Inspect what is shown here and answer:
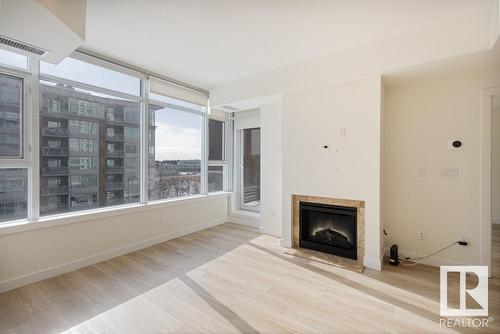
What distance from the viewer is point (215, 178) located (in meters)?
5.28

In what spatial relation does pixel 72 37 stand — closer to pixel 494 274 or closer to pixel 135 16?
pixel 135 16

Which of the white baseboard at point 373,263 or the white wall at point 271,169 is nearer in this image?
the white baseboard at point 373,263

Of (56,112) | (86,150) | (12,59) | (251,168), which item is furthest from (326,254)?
(12,59)

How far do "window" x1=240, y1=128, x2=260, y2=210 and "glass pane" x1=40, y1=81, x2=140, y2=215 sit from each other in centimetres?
227

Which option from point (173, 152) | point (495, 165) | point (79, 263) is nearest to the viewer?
point (79, 263)

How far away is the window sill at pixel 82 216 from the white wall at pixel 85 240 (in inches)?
1.2

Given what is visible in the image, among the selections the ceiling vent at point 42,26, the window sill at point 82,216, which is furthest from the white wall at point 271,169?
the ceiling vent at point 42,26

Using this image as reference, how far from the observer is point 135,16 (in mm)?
2365

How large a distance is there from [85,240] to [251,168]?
319 centimetres

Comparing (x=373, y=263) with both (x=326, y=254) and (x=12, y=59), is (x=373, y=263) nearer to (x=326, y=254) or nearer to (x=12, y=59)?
(x=326, y=254)

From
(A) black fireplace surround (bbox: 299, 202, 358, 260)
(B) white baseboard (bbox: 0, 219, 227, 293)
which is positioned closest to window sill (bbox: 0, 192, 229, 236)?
(B) white baseboard (bbox: 0, 219, 227, 293)

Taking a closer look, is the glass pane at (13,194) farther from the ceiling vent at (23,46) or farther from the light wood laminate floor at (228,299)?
the ceiling vent at (23,46)

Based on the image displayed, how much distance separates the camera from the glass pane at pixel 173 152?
13.1 ft

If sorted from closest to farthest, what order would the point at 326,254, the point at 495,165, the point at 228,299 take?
the point at 228,299, the point at 326,254, the point at 495,165
